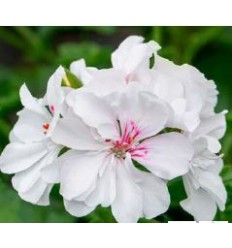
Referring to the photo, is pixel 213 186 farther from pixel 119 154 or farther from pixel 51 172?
pixel 51 172

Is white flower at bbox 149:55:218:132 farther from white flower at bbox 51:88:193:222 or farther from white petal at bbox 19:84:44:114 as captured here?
white petal at bbox 19:84:44:114

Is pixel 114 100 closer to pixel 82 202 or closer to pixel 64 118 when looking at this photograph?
pixel 64 118

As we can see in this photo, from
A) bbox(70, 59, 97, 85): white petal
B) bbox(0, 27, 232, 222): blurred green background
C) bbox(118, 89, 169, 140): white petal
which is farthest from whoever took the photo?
bbox(0, 27, 232, 222): blurred green background

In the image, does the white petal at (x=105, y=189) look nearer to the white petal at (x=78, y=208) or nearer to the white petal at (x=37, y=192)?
the white petal at (x=78, y=208)

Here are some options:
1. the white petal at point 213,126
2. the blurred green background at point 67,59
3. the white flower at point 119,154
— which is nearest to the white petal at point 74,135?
the white flower at point 119,154

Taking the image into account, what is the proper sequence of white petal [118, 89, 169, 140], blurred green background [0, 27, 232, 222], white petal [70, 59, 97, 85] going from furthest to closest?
blurred green background [0, 27, 232, 222] < white petal [70, 59, 97, 85] < white petal [118, 89, 169, 140]

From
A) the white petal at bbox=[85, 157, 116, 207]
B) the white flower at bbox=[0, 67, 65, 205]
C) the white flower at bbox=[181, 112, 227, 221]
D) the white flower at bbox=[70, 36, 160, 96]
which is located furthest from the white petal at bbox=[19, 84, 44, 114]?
the white flower at bbox=[181, 112, 227, 221]

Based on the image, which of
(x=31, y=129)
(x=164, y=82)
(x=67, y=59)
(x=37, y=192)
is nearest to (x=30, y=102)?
(x=31, y=129)
